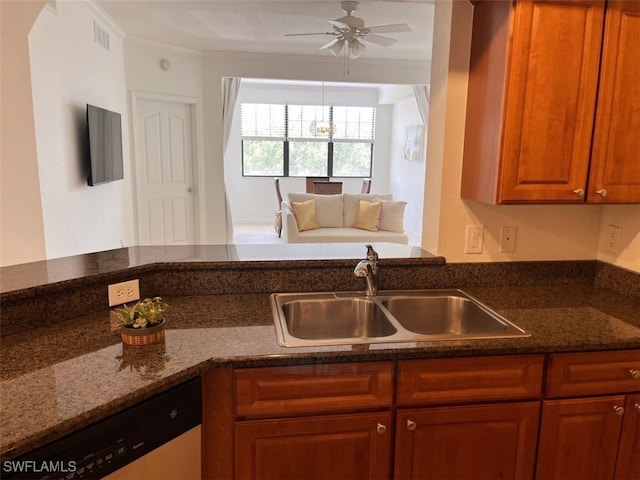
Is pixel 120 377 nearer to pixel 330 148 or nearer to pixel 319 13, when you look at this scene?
pixel 319 13

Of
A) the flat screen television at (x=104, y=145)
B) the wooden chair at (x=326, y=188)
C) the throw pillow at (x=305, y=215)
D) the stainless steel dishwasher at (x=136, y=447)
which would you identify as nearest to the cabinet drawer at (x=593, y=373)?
the stainless steel dishwasher at (x=136, y=447)

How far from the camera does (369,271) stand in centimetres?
182

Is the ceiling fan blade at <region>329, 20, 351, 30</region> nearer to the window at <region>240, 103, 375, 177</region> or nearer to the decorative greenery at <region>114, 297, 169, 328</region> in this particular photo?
the decorative greenery at <region>114, 297, 169, 328</region>

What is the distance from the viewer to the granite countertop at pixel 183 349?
1.05 meters

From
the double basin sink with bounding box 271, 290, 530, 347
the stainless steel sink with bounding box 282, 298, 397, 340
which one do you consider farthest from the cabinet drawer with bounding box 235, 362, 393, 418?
the stainless steel sink with bounding box 282, 298, 397, 340

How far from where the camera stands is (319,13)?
13.5 ft

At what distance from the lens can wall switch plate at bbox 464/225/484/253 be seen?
207 cm

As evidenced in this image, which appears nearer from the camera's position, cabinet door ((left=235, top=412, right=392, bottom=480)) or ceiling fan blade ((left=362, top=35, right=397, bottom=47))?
cabinet door ((left=235, top=412, right=392, bottom=480))

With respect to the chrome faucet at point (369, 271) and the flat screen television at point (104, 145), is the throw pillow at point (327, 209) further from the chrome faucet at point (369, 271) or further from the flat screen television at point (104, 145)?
the chrome faucet at point (369, 271)

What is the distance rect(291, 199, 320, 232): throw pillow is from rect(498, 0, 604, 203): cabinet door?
3.98 metres

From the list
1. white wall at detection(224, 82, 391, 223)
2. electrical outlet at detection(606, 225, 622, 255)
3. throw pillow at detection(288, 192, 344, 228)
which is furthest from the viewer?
white wall at detection(224, 82, 391, 223)

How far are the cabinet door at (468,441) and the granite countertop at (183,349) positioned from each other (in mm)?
210

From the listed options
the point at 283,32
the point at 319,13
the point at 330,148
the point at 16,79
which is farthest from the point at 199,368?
the point at 330,148

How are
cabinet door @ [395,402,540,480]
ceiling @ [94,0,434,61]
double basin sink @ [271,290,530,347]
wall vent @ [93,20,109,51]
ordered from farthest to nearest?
wall vent @ [93,20,109,51]
ceiling @ [94,0,434,61]
double basin sink @ [271,290,530,347]
cabinet door @ [395,402,540,480]
